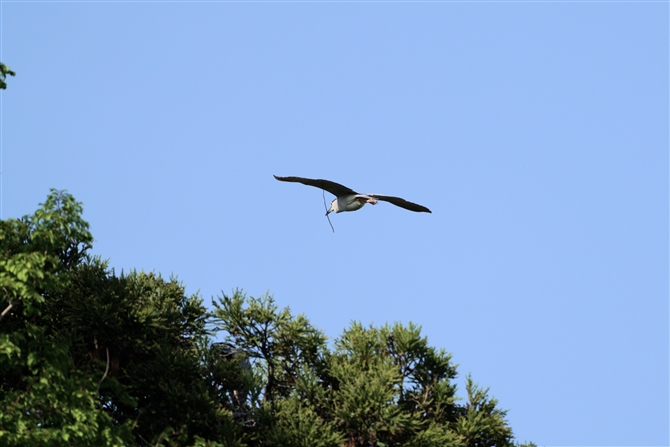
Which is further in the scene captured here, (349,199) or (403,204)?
(403,204)

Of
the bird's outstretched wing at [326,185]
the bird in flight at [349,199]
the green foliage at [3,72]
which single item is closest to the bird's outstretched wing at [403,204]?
the bird in flight at [349,199]

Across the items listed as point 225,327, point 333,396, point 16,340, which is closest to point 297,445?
point 333,396

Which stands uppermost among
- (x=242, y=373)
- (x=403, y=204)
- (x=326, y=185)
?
(x=403, y=204)

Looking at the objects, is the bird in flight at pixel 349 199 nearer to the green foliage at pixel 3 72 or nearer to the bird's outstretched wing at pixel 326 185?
the bird's outstretched wing at pixel 326 185

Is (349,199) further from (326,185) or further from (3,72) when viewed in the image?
(3,72)

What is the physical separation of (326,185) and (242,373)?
227 inches

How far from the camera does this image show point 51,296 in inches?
1122

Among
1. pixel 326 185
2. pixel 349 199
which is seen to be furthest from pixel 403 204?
pixel 326 185

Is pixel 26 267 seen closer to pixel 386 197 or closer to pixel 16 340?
pixel 16 340

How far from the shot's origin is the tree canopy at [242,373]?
1043 inches

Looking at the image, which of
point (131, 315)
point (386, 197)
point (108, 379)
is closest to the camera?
point (108, 379)

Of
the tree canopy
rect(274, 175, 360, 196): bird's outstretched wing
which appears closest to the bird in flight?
rect(274, 175, 360, 196): bird's outstretched wing

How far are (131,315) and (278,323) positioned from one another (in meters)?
3.94

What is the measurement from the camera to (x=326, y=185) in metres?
25.4
